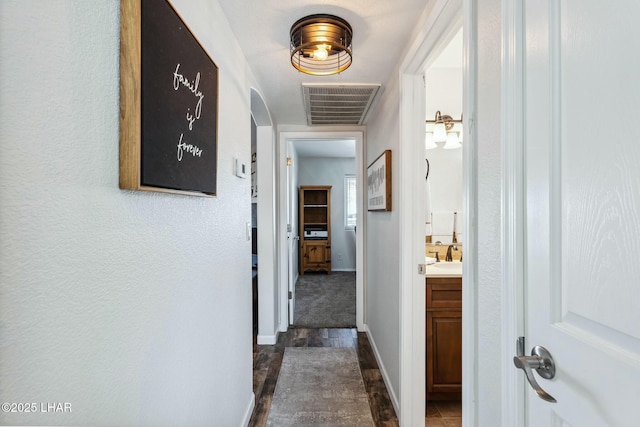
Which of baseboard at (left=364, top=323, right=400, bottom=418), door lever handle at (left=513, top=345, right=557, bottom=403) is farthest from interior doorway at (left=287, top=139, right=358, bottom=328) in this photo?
door lever handle at (left=513, top=345, right=557, bottom=403)

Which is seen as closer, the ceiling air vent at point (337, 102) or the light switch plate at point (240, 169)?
the light switch plate at point (240, 169)

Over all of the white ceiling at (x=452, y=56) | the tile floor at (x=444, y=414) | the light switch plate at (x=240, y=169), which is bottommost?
the tile floor at (x=444, y=414)

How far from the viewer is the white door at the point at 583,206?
1.70 feet

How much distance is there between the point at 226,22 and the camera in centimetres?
152

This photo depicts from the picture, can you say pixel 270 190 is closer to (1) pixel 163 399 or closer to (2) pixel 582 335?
(1) pixel 163 399

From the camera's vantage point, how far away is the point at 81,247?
579 mm

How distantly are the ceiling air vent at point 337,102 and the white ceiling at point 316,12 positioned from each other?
0.06 metres

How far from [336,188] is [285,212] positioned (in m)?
3.38

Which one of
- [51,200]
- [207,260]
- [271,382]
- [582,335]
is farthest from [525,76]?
[271,382]

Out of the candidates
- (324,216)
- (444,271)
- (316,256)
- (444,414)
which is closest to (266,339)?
(444,414)

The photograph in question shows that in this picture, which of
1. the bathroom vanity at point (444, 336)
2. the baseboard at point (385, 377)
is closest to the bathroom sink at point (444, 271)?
the bathroom vanity at point (444, 336)

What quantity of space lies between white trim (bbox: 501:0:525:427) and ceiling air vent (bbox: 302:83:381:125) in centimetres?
155

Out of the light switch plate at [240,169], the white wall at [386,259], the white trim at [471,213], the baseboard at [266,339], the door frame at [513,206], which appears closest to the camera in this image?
the door frame at [513,206]

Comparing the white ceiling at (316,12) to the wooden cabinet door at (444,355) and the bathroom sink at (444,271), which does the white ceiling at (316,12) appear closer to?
the bathroom sink at (444,271)
